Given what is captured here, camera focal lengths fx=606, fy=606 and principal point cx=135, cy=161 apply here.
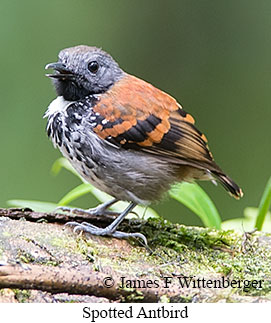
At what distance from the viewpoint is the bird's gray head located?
366 centimetres

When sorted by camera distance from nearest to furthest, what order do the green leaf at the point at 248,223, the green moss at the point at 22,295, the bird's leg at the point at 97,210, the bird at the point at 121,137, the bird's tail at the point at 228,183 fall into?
the green moss at the point at 22,295 → the bird at the point at 121,137 → the bird's tail at the point at 228,183 → the bird's leg at the point at 97,210 → the green leaf at the point at 248,223

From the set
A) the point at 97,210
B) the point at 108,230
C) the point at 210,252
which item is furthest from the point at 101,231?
the point at 210,252

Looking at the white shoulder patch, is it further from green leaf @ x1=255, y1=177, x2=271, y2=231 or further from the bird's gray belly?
green leaf @ x1=255, y1=177, x2=271, y2=231

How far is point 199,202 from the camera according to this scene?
3871mm

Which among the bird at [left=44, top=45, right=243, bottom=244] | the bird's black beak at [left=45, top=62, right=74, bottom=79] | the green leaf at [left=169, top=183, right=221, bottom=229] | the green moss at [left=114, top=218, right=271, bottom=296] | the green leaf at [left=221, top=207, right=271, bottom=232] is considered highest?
the bird's black beak at [left=45, top=62, right=74, bottom=79]

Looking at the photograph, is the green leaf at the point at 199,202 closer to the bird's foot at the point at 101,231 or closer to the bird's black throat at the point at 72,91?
the bird's foot at the point at 101,231

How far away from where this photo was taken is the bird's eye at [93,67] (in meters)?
3.72

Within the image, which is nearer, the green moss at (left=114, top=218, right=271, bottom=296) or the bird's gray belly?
the green moss at (left=114, top=218, right=271, bottom=296)

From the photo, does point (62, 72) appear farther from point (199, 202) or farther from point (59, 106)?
point (199, 202)

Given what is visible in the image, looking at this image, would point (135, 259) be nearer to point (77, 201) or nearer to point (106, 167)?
point (106, 167)

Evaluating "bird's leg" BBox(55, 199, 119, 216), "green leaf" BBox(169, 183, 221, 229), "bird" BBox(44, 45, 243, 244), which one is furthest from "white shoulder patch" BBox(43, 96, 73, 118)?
"green leaf" BBox(169, 183, 221, 229)

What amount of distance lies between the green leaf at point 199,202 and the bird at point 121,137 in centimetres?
19

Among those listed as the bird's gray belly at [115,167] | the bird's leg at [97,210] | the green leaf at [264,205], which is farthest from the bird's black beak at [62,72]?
the green leaf at [264,205]

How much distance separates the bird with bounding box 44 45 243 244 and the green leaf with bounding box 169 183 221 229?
19cm
